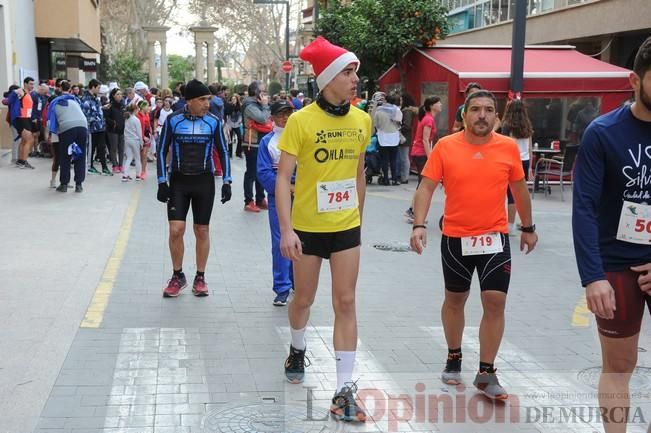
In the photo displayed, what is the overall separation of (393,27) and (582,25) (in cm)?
786

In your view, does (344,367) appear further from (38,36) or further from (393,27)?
(38,36)

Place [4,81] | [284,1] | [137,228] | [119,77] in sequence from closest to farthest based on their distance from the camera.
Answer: [137,228] < [4,81] < [284,1] < [119,77]

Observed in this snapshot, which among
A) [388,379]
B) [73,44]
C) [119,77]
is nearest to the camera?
[388,379]

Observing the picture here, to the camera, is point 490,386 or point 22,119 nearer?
point 490,386

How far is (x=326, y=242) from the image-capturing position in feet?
15.5

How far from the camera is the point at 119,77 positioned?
48.6 m

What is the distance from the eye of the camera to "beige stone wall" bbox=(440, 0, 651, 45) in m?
20.7

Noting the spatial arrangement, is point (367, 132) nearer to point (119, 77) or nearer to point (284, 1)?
point (284, 1)

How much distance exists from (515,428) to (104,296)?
419 cm

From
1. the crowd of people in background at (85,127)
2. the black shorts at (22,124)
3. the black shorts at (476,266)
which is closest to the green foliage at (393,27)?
the crowd of people in background at (85,127)

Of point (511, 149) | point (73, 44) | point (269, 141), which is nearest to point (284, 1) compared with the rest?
point (73, 44)

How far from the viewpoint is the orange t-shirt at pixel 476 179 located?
4910 mm

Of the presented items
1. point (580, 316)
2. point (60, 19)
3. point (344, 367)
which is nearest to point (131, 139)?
point (60, 19)

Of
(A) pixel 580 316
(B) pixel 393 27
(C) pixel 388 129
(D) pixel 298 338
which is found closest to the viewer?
(D) pixel 298 338
